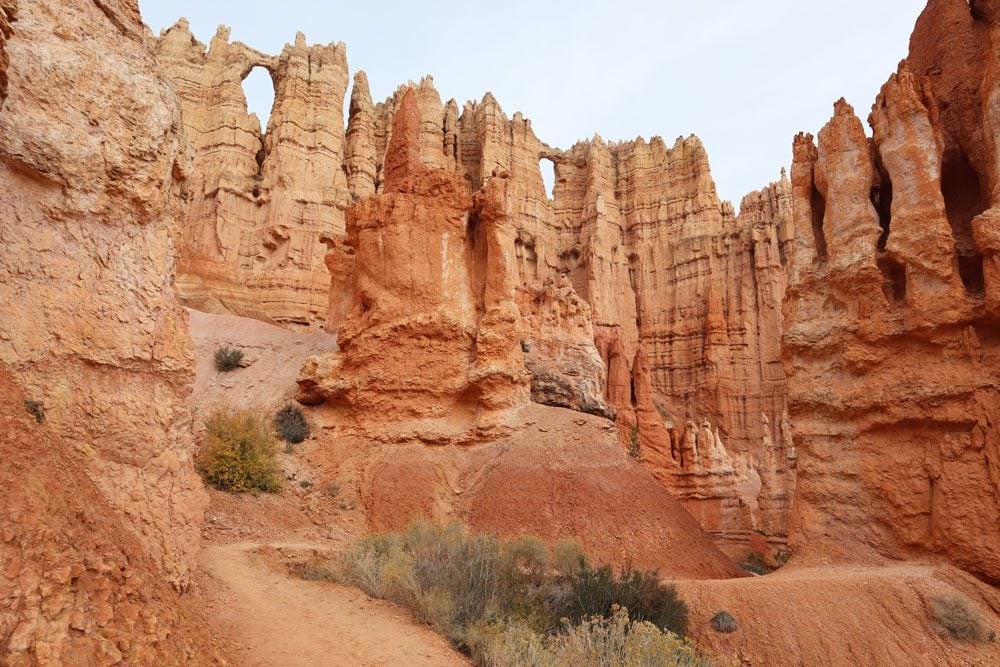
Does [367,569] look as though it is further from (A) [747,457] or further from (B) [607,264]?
(B) [607,264]

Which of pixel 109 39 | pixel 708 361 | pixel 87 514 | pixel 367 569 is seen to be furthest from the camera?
pixel 708 361

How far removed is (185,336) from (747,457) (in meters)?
35.5

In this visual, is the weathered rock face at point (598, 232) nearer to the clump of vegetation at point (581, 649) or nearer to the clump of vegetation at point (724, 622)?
the clump of vegetation at point (724, 622)

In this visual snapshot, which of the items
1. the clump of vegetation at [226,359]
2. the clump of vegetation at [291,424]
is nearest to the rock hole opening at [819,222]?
the clump of vegetation at [291,424]

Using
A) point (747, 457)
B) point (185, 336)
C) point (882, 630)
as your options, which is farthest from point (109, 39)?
point (747, 457)

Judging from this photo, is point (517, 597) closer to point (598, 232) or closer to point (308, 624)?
point (308, 624)

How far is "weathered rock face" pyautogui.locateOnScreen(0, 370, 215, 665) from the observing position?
352cm

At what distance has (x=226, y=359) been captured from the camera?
21.7 meters

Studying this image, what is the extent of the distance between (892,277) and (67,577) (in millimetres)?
14691

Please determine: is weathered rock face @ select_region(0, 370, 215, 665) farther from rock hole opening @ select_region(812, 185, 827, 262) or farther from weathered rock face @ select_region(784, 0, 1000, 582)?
rock hole opening @ select_region(812, 185, 827, 262)

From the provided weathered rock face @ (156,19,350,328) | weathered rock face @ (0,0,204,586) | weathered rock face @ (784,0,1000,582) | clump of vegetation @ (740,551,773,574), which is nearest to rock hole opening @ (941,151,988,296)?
weathered rock face @ (784,0,1000,582)

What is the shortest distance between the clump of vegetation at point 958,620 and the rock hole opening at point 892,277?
5.92m

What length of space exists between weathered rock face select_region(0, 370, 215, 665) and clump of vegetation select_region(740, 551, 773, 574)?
63.1 ft

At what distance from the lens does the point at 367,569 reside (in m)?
8.91
